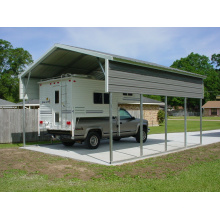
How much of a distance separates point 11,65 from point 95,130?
42415 mm

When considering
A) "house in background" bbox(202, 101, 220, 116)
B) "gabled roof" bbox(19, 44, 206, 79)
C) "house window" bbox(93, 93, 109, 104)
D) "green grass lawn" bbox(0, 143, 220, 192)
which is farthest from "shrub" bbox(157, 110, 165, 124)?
"house in background" bbox(202, 101, 220, 116)

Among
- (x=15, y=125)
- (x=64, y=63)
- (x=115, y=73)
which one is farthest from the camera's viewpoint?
(x=15, y=125)

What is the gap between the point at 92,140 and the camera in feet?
37.9

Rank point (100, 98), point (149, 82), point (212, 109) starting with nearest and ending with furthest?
point (149, 82) → point (100, 98) → point (212, 109)

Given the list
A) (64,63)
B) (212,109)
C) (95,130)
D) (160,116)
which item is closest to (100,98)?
(95,130)

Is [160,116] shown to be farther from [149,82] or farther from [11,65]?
[11,65]

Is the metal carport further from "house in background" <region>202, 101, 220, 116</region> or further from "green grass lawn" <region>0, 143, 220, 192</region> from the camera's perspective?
"house in background" <region>202, 101, 220, 116</region>

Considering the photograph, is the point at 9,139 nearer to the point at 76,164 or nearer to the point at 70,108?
the point at 70,108

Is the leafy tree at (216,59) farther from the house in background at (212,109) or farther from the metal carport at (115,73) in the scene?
the metal carport at (115,73)

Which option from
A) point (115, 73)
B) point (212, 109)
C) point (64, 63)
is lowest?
point (212, 109)

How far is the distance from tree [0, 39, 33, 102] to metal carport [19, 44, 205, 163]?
36936mm

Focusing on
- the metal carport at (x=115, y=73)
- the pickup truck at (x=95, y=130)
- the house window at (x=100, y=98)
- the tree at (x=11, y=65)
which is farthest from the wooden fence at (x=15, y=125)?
the tree at (x=11, y=65)

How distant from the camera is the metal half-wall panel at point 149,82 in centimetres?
869

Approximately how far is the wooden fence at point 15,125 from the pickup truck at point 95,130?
2.80 meters
